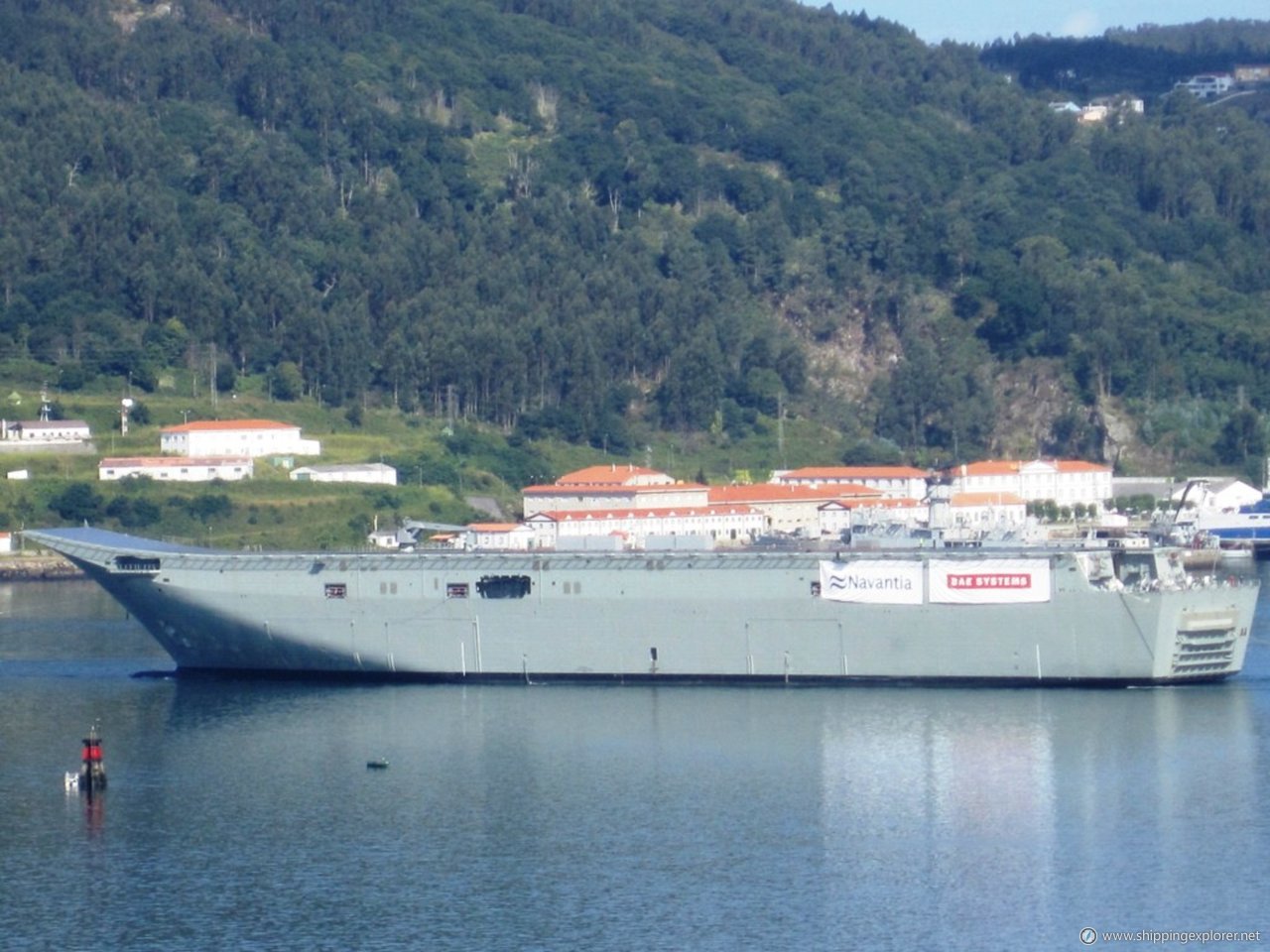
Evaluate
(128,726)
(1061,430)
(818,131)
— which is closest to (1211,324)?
(1061,430)

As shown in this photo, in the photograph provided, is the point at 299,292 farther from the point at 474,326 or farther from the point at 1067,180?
the point at 1067,180

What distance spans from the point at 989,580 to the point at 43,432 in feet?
166

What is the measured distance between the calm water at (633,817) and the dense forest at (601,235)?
5497 cm

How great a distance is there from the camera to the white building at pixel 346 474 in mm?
84250

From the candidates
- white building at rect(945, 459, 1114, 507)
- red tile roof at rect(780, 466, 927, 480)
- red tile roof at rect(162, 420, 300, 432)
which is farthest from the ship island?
white building at rect(945, 459, 1114, 507)

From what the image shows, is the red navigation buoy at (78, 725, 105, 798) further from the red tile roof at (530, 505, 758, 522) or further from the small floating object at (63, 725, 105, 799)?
the red tile roof at (530, 505, 758, 522)

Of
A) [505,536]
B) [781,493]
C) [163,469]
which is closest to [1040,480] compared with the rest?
[781,493]

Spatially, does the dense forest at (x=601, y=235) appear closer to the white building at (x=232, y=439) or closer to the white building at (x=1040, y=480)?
the white building at (x=1040, y=480)

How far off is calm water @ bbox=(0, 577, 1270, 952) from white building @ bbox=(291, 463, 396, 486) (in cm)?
3843

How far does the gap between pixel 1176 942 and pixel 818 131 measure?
118 metres

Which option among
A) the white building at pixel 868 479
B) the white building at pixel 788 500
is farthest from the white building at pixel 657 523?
the white building at pixel 868 479

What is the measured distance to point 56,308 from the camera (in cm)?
9644

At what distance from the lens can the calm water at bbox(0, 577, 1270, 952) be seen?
28.3 meters

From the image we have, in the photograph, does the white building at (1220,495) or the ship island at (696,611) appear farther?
the white building at (1220,495)
